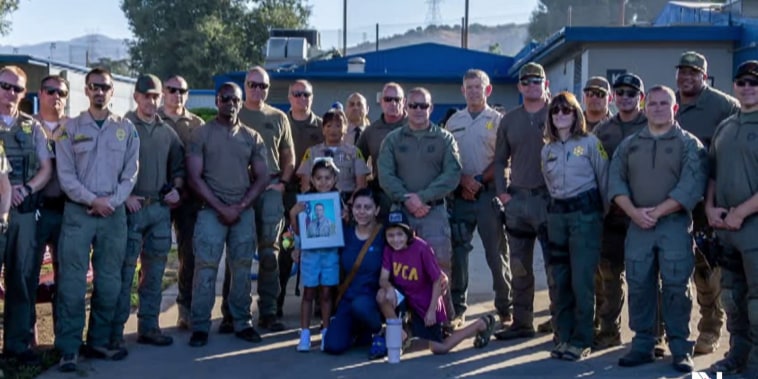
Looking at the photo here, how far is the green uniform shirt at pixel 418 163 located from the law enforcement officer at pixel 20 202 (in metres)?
2.66

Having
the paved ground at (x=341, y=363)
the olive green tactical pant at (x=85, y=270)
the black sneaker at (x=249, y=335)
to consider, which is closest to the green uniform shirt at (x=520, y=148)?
the paved ground at (x=341, y=363)

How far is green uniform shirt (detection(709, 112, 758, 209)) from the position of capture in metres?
6.29

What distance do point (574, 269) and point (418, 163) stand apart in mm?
1539

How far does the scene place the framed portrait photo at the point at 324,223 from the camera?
293 inches

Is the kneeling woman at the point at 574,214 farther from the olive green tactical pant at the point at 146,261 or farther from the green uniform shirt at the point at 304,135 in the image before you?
the olive green tactical pant at the point at 146,261

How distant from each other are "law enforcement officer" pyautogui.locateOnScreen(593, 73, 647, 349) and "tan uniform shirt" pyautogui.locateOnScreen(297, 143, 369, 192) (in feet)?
6.69

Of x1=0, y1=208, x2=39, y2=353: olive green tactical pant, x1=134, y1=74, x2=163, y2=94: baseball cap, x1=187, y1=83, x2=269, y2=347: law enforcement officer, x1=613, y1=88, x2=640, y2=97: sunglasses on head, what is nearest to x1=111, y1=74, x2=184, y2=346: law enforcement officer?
x1=134, y1=74, x2=163, y2=94: baseball cap

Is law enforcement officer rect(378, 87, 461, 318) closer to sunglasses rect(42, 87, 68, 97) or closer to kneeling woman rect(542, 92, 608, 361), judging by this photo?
kneeling woman rect(542, 92, 608, 361)

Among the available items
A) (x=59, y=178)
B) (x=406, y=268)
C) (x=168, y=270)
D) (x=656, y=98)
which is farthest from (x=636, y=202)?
(x=168, y=270)

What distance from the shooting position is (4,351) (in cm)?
685

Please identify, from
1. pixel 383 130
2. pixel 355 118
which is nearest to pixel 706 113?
pixel 383 130

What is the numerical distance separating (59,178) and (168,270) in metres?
4.85

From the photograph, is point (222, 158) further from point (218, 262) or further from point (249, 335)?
point (249, 335)

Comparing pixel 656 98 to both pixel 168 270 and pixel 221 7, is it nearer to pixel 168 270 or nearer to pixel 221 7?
pixel 168 270
